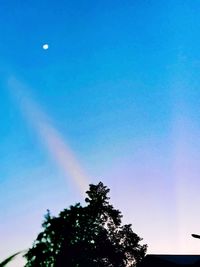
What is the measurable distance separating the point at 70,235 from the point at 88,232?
317cm

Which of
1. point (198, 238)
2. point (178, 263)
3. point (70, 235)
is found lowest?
point (198, 238)

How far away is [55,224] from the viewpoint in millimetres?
59500

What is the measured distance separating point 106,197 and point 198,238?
155 feet

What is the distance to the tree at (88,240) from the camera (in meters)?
56.6

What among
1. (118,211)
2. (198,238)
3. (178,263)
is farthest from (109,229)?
(198,238)

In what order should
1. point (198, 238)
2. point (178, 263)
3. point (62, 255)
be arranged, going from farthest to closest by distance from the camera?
point (62, 255), point (178, 263), point (198, 238)

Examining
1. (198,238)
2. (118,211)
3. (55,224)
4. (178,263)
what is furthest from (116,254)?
(198,238)

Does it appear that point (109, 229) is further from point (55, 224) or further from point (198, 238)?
point (198, 238)

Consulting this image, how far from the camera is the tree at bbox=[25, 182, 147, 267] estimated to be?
56.6 metres

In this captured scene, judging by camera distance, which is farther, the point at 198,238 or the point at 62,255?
the point at 62,255

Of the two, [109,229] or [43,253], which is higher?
[109,229]

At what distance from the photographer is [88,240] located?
194 ft

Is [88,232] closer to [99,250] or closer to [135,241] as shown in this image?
[99,250]

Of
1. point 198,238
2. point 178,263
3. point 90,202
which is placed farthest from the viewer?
point 90,202
